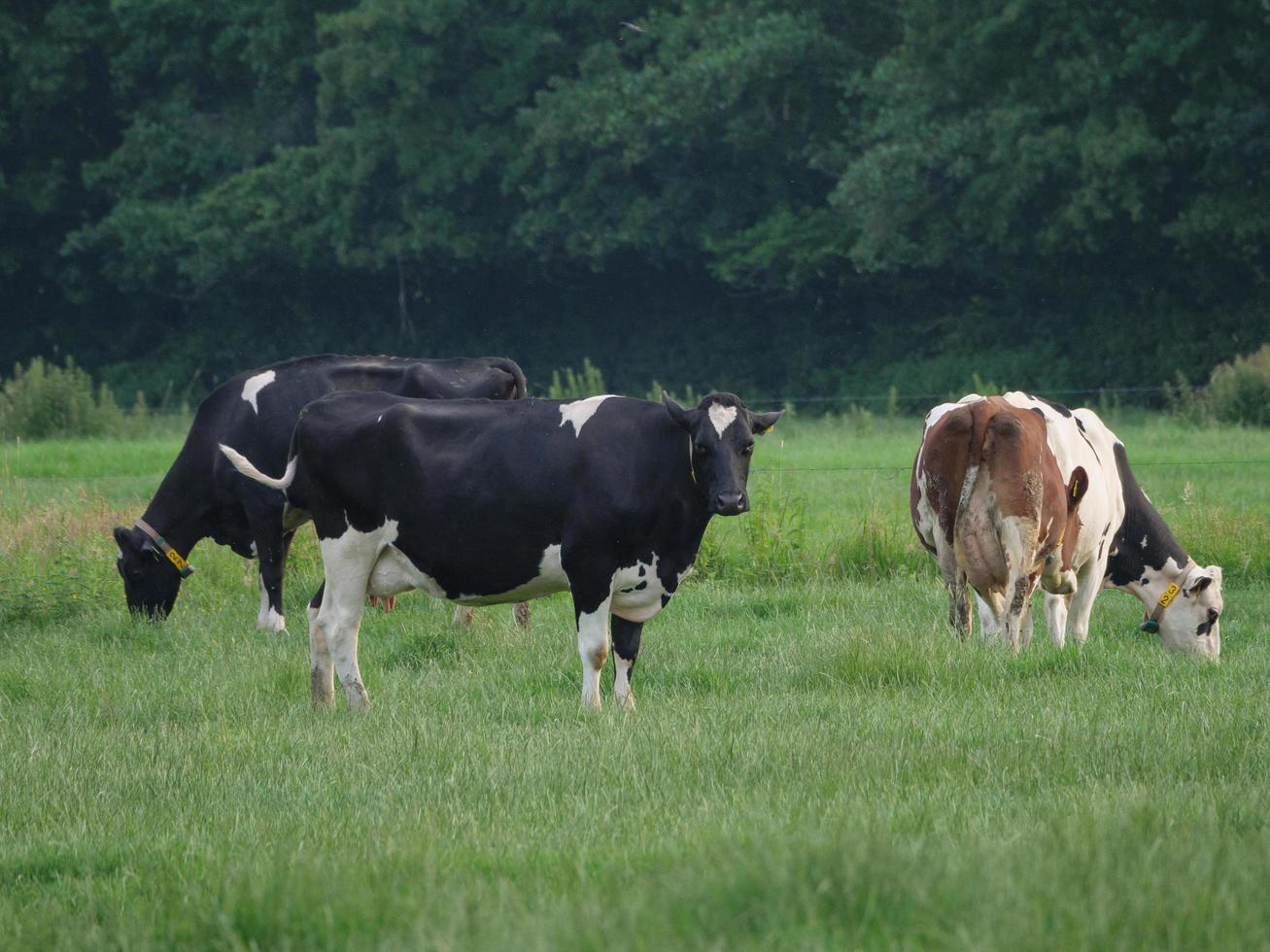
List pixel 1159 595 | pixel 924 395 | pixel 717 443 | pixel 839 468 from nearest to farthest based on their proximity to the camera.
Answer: pixel 717 443 < pixel 1159 595 < pixel 839 468 < pixel 924 395

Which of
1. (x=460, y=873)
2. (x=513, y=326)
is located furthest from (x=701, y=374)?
(x=460, y=873)

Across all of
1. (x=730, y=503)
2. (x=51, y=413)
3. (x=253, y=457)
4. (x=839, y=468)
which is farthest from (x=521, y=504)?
(x=51, y=413)

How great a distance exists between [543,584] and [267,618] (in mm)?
3518

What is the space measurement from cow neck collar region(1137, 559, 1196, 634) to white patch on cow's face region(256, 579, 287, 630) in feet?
18.6

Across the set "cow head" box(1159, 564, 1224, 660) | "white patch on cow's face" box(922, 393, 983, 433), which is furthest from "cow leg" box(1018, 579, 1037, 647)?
"white patch on cow's face" box(922, 393, 983, 433)

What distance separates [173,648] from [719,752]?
5.03 metres

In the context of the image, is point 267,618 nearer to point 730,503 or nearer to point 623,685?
point 623,685

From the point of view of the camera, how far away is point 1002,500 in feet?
29.9

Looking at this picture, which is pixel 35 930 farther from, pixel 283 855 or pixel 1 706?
pixel 1 706

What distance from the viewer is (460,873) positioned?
4715 millimetres

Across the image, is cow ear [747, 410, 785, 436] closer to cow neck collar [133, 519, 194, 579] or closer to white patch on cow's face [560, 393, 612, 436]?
white patch on cow's face [560, 393, 612, 436]

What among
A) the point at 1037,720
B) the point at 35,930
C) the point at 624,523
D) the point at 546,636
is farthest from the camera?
the point at 546,636

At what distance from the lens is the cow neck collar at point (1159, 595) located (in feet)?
32.9

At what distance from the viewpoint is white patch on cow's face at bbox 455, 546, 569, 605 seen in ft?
27.2
